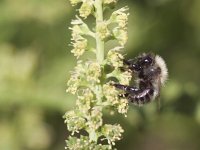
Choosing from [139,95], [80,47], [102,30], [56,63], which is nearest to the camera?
[102,30]

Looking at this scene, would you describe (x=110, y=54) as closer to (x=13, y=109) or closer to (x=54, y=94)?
(x=54, y=94)

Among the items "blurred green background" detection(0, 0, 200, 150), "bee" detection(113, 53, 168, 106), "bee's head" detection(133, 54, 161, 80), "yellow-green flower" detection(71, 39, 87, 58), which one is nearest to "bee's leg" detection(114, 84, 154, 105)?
"bee" detection(113, 53, 168, 106)

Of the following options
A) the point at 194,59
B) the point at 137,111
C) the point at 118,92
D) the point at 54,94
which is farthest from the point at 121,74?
the point at 194,59

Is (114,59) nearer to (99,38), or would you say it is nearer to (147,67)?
(99,38)

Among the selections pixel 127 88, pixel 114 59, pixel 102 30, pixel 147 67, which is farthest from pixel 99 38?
pixel 147 67

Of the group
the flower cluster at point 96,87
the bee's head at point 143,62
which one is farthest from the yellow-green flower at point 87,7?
the bee's head at point 143,62

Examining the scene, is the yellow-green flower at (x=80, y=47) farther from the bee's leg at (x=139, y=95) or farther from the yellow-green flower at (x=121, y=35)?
the bee's leg at (x=139, y=95)
